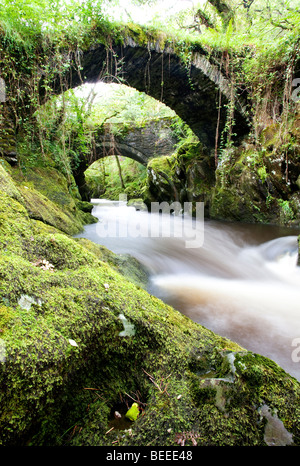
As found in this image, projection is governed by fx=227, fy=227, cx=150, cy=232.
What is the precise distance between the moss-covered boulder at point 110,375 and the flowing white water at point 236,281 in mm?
1080

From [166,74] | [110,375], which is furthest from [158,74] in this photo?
[110,375]

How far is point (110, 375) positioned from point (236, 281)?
316 cm

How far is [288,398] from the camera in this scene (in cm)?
101

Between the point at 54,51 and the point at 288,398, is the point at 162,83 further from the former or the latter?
the point at 288,398

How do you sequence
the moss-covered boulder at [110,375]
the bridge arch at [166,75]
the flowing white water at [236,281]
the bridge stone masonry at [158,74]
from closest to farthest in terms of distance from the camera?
1. the moss-covered boulder at [110,375]
2. the flowing white water at [236,281]
3. the bridge stone masonry at [158,74]
4. the bridge arch at [166,75]

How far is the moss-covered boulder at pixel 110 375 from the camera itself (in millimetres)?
823

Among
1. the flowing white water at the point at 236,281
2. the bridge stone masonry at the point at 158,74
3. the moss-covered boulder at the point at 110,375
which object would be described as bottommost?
the flowing white water at the point at 236,281

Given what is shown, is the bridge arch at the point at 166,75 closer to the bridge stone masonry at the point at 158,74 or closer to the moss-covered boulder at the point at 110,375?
the bridge stone masonry at the point at 158,74

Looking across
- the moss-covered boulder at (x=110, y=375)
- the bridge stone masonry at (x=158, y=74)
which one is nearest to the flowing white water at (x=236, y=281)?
the moss-covered boulder at (x=110, y=375)

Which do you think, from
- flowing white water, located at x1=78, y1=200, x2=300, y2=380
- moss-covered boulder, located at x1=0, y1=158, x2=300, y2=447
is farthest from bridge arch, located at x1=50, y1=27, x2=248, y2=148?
moss-covered boulder, located at x1=0, y1=158, x2=300, y2=447

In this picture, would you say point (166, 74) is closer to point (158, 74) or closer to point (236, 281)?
point (158, 74)

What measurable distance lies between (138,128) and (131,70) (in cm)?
706

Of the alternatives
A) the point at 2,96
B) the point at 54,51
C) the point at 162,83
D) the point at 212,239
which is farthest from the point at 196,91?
the point at 2,96

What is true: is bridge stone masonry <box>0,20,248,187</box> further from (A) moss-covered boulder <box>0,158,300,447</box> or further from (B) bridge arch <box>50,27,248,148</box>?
(A) moss-covered boulder <box>0,158,300,447</box>
